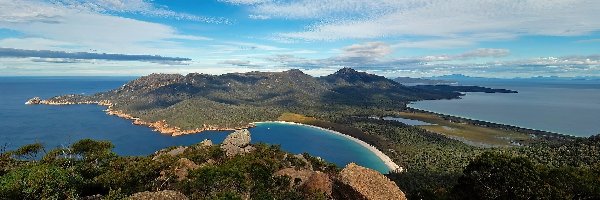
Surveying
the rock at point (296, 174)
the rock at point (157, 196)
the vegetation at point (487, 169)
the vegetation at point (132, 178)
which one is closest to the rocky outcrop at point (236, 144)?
the vegetation at point (132, 178)

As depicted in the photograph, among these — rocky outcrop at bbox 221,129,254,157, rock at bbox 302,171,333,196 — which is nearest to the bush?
rock at bbox 302,171,333,196

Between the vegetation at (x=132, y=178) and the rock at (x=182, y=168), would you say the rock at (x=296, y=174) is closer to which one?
the vegetation at (x=132, y=178)

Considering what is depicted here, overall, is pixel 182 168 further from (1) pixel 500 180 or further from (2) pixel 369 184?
(1) pixel 500 180

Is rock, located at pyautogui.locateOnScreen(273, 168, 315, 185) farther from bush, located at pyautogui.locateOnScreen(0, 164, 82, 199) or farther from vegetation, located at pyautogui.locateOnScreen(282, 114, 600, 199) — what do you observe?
bush, located at pyautogui.locateOnScreen(0, 164, 82, 199)

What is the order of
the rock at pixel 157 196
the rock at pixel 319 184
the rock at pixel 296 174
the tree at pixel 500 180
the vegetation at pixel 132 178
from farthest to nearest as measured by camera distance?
the rock at pixel 296 174
the tree at pixel 500 180
the rock at pixel 319 184
the vegetation at pixel 132 178
the rock at pixel 157 196

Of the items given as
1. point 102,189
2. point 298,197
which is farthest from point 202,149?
point 298,197

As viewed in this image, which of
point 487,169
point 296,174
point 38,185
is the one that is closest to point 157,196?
point 38,185
